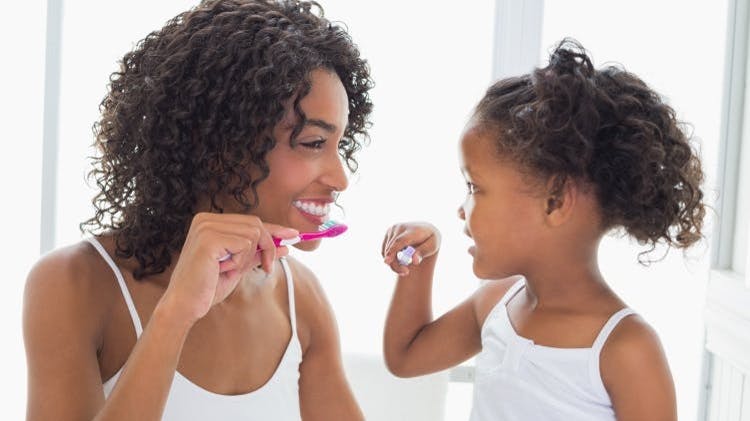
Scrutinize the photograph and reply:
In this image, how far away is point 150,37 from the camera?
112cm

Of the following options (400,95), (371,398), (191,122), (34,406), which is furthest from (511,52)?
(34,406)

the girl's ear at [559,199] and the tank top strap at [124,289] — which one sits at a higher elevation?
the girl's ear at [559,199]

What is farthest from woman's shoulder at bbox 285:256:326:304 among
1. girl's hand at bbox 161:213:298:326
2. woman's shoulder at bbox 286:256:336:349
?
girl's hand at bbox 161:213:298:326

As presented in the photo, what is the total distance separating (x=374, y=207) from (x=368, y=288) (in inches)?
7.1

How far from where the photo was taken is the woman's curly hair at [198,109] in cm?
103

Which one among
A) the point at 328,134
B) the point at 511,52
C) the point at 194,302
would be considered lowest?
the point at 194,302

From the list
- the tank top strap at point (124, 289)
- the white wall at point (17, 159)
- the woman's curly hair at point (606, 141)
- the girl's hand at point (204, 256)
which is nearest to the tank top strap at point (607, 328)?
the woman's curly hair at point (606, 141)

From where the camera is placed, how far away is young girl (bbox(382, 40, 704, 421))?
1.08 meters

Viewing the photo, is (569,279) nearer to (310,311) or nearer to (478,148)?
(478,148)

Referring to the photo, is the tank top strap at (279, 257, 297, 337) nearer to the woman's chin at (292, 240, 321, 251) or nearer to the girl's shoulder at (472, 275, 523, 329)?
the woman's chin at (292, 240, 321, 251)

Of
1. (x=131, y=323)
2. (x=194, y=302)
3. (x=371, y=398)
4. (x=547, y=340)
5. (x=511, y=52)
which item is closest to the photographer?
(x=194, y=302)

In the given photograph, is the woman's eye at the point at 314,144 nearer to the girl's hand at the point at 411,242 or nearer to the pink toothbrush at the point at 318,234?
the pink toothbrush at the point at 318,234

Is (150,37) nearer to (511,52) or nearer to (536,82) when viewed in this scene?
(536,82)

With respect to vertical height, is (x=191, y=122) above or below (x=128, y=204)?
above
